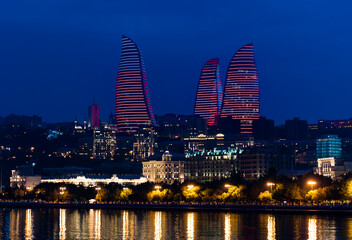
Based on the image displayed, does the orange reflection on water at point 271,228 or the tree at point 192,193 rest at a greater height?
the tree at point 192,193

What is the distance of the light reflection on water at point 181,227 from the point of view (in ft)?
368

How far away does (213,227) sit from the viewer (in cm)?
12575

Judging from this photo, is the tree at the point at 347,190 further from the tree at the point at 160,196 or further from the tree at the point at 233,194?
the tree at the point at 160,196

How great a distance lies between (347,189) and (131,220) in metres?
42.3

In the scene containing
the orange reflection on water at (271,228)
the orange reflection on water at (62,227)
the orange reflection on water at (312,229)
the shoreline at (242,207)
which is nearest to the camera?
the orange reflection on water at (312,229)

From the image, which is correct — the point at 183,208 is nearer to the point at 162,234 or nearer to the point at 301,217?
the point at 301,217

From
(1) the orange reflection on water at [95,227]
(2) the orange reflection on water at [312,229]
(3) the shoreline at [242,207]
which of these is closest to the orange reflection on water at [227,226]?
(3) the shoreline at [242,207]

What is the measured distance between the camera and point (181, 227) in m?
127

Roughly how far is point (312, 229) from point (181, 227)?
20.5 meters

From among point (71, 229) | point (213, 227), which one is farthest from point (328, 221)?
point (71, 229)

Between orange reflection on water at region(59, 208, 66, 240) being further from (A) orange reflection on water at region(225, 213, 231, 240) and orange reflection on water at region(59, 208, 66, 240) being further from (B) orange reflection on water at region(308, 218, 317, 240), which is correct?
(B) orange reflection on water at region(308, 218, 317, 240)

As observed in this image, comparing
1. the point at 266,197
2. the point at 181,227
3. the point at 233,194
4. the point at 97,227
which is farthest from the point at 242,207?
the point at 97,227

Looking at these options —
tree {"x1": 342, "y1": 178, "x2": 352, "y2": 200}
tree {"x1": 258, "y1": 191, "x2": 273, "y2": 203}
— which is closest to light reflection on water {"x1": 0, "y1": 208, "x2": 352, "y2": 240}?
tree {"x1": 342, "y1": 178, "x2": 352, "y2": 200}

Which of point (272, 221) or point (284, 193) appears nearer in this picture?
point (272, 221)
